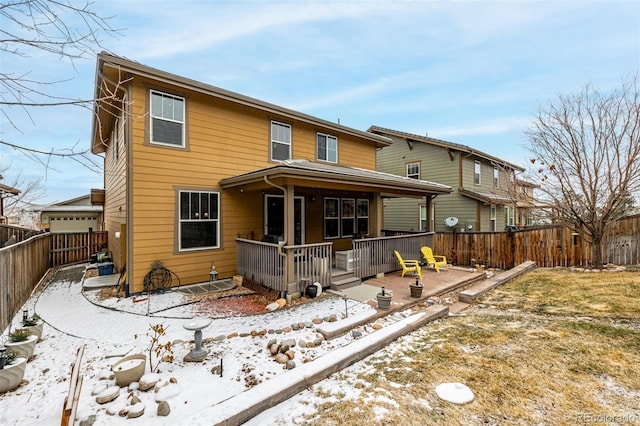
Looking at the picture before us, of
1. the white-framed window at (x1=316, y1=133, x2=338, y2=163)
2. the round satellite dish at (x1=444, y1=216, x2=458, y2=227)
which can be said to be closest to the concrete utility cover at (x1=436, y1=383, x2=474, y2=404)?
the white-framed window at (x1=316, y1=133, x2=338, y2=163)

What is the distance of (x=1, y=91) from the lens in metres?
2.32

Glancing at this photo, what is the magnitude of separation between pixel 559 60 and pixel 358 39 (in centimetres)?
750

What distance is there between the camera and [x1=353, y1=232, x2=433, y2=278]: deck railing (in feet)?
24.6

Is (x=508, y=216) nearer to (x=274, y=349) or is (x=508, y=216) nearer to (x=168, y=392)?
(x=274, y=349)

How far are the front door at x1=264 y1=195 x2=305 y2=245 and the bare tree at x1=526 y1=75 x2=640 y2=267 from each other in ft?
27.7

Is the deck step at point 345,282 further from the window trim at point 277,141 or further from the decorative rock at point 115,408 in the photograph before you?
the decorative rock at point 115,408

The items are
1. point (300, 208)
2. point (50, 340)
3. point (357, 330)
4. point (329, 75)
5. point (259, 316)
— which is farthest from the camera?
point (329, 75)

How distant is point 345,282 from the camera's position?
6.88m

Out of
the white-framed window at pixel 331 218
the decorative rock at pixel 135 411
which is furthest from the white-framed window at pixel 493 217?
the decorative rock at pixel 135 411

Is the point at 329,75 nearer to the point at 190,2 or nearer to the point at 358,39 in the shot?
the point at 358,39

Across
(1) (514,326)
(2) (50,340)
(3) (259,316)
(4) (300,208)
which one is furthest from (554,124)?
(2) (50,340)

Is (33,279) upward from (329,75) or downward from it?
Answer: downward

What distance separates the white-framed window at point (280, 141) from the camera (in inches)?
353

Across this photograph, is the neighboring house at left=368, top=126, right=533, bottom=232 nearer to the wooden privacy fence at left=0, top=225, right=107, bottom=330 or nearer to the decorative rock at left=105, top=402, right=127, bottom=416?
the decorative rock at left=105, top=402, right=127, bottom=416
